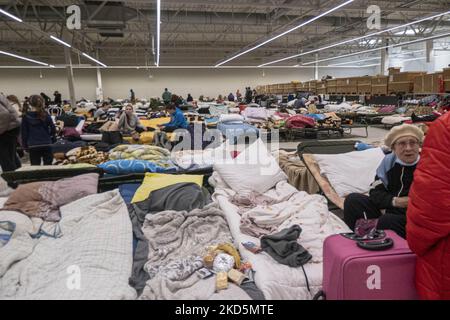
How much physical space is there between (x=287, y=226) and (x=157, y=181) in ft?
4.32

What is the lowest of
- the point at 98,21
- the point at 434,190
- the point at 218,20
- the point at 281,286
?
the point at 281,286

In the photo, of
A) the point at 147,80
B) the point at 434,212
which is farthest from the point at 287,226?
the point at 147,80

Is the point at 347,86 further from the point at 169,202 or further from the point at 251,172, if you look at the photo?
the point at 169,202

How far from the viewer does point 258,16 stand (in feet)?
43.9

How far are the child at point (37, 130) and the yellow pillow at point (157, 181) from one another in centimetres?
225

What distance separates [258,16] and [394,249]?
13.3 metres

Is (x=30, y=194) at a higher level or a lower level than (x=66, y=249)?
higher

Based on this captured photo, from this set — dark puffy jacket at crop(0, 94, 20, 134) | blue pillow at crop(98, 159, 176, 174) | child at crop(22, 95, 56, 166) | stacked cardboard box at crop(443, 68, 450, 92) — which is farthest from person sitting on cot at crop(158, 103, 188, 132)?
stacked cardboard box at crop(443, 68, 450, 92)

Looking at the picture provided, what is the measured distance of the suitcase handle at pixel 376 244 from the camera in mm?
1501

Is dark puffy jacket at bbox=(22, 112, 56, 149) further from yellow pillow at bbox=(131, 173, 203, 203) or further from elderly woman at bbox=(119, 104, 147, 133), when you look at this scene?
yellow pillow at bbox=(131, 173, 203, 203)
